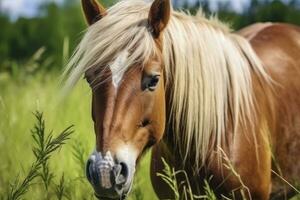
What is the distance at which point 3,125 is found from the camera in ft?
19.8

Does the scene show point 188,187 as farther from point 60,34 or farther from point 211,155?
point 60,34

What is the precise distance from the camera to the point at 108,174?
3072 mm

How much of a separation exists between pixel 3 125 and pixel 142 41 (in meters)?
2.92

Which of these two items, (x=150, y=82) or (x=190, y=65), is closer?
(x=150, y=82)

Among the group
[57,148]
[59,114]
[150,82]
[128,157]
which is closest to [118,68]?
[150,82]

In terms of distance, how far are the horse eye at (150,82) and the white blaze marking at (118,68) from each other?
0.41ft

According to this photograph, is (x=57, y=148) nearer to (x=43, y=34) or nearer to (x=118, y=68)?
Result: (x=118, y=68)

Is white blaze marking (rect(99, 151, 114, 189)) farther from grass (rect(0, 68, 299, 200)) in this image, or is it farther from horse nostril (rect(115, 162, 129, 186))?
grass (rect(0, 68, 299, 200))

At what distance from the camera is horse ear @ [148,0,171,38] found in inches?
139

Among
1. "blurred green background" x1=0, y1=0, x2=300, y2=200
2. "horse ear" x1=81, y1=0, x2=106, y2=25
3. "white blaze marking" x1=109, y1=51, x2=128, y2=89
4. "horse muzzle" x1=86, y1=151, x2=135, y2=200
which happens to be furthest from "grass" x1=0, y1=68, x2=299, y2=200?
"horse muzzle" x1=86, y1=151, x2=135, y2=200

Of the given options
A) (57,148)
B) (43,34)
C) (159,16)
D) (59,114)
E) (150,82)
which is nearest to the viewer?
(150,82)

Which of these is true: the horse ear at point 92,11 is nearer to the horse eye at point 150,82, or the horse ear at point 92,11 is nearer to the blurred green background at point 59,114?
the blurred green background at point 59,114

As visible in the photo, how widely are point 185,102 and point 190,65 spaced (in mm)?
189

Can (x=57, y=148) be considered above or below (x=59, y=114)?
above
